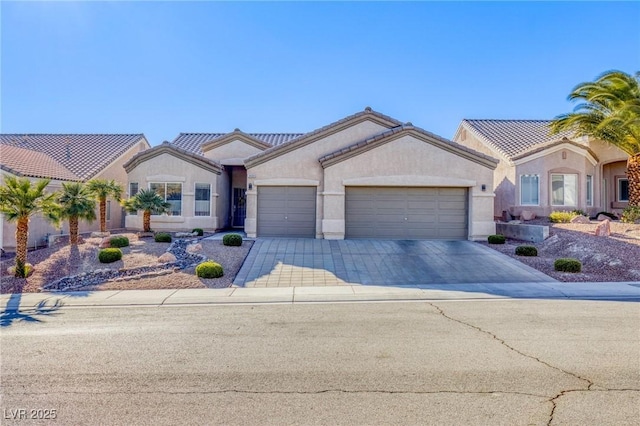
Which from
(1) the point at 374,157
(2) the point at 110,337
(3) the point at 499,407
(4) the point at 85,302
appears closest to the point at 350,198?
(1) the point at 374,157

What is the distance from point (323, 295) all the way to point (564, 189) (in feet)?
64.1

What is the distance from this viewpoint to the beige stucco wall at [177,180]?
21.2 metres

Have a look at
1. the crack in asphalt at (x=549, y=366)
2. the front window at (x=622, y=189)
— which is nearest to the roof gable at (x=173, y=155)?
the crack in asphalt at (x=549, y=366)

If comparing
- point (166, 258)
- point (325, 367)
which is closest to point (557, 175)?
point (166, 258)

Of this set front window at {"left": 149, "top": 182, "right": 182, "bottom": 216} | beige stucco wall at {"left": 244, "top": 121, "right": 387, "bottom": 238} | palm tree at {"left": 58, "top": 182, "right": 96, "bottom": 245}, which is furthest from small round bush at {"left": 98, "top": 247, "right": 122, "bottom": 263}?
front window at {"left": 149, "top": 182, "right": 182, "bottom": 216}

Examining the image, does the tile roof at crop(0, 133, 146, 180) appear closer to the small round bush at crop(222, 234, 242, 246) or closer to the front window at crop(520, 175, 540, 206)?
the small round bush at crop(222, 234, 242, 246)

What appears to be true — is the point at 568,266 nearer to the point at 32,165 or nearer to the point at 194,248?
the point at 194,248

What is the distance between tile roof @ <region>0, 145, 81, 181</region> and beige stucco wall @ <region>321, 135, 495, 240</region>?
14.1m

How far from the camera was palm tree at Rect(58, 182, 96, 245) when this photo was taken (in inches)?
596

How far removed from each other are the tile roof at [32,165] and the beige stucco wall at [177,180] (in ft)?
12.5

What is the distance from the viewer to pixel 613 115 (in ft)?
59.1

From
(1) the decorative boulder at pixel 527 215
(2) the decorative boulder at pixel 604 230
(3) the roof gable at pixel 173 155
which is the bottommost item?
(2) the decorative boulder at pixel 604 230

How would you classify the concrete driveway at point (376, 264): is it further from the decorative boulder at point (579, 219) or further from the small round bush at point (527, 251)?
the decorative boulder at point (579, 219)

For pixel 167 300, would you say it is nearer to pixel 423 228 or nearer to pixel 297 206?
pixel 297 206
